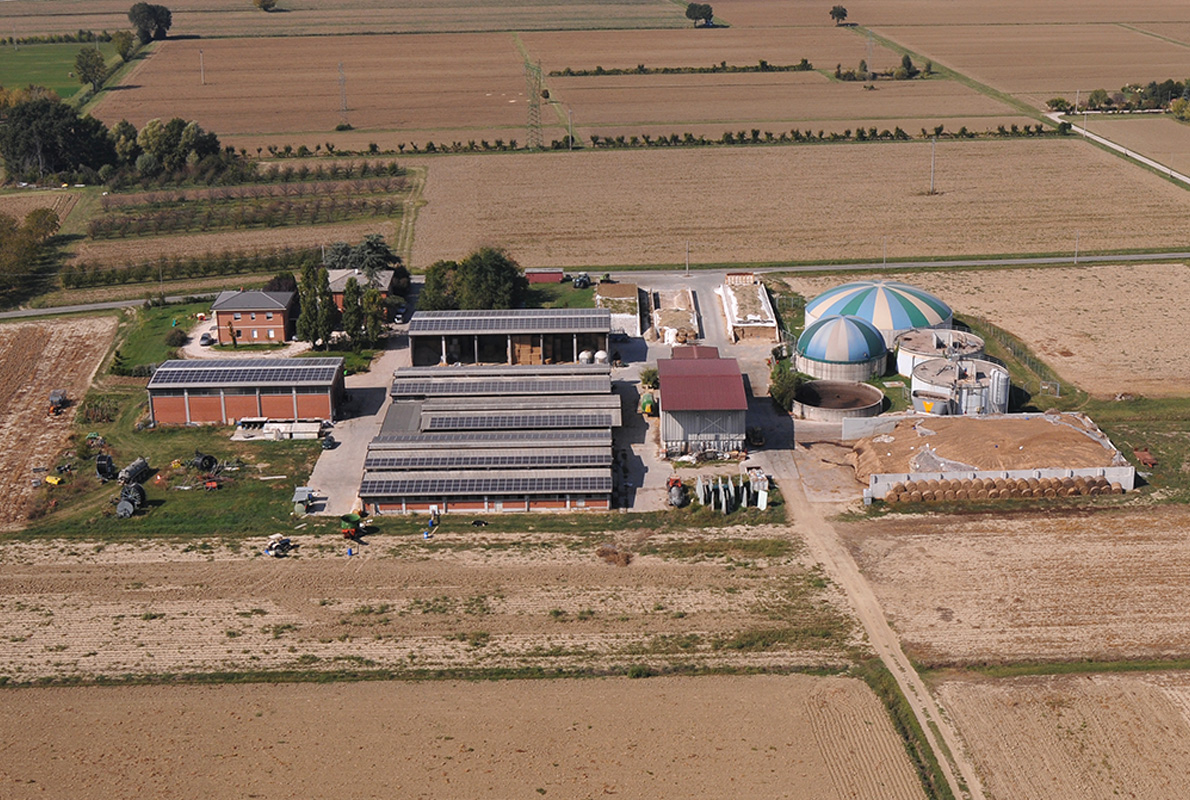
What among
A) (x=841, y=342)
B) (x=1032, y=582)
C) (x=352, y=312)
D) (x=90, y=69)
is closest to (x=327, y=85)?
(x=90, y=69)

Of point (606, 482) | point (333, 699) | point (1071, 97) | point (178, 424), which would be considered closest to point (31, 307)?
point (178, 424)

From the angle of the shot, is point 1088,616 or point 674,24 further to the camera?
point 674,24

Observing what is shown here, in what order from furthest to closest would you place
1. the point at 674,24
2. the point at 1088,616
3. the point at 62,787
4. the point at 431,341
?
1. the point at 674,24
2. the point at 431,341
3. the point at 1088,616
4. the point at 62,787

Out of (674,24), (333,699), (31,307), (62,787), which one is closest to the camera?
(62,787)

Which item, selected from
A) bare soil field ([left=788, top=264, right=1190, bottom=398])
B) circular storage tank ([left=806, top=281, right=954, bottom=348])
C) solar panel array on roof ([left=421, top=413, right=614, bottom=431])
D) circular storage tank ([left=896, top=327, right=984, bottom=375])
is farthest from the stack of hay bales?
circular storage tank ([left=806, top=281, right=954, bottom=348])


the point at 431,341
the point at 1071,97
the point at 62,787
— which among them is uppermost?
the point at 1071,97

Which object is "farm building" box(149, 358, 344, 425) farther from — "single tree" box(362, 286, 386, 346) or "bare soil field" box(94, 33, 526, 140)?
"bare soil field" box(94, 33, 526, 140)

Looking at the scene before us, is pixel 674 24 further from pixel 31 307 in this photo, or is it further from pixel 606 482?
pixel 606 482

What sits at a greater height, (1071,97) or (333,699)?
(1071,97)
